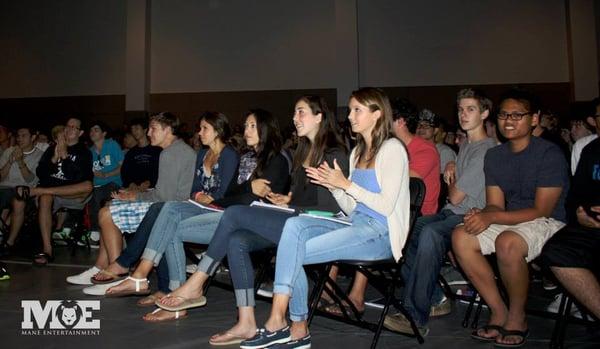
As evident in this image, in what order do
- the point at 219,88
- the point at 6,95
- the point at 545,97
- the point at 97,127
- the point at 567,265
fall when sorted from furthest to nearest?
1. the point at 6,95
2. the point at 219,88
3. the point at 545,97
4. the point at 97,127
5. the point at 567,265

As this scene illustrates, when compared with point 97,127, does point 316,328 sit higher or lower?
lower

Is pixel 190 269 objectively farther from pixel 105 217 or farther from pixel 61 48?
pixel 61 48

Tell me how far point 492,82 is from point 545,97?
3.36 feet

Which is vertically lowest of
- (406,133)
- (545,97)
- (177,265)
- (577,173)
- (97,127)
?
(177,265)

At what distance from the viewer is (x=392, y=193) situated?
2.50 metres

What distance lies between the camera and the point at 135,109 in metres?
11.0

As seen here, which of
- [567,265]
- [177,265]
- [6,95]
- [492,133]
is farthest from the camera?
[6,95]

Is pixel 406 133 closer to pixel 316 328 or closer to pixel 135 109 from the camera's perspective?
pixel 316 328

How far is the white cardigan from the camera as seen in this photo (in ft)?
8.18

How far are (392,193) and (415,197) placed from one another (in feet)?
0.98

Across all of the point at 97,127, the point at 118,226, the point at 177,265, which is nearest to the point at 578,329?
the point at 177,265

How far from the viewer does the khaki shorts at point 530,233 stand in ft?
8.69

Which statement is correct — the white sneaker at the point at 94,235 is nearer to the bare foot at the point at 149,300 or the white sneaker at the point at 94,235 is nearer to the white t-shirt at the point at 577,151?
the bare foot at the point at 149,300

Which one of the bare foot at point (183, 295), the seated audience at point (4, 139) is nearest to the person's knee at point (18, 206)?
the seated audience at point (4, 139)
